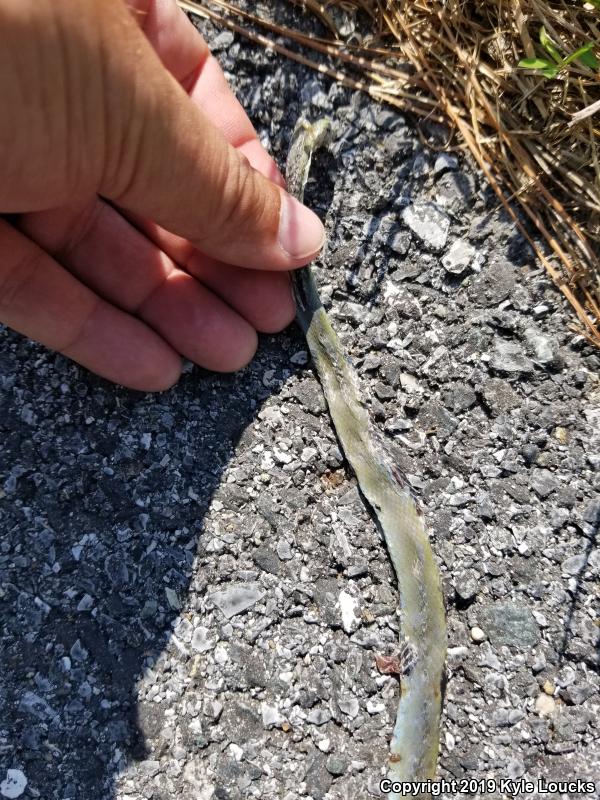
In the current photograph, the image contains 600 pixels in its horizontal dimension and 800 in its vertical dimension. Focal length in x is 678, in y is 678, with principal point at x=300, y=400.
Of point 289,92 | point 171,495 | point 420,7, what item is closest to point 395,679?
point 171,495

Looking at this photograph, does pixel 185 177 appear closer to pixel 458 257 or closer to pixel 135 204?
pixel 135 204

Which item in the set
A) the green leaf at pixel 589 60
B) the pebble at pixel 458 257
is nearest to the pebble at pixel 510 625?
the pebble at pixel 458 257

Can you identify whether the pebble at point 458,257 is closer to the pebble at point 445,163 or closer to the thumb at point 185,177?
the pebble at point 445,163

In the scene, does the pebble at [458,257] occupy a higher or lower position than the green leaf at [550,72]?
lower

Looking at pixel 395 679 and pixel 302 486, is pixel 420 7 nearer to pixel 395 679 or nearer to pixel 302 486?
pixel 302 486

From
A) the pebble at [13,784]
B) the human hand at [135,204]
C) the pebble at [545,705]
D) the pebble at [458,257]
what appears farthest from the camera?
the pebble at [458,257]

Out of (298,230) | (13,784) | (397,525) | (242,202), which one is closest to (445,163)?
(298,230)
